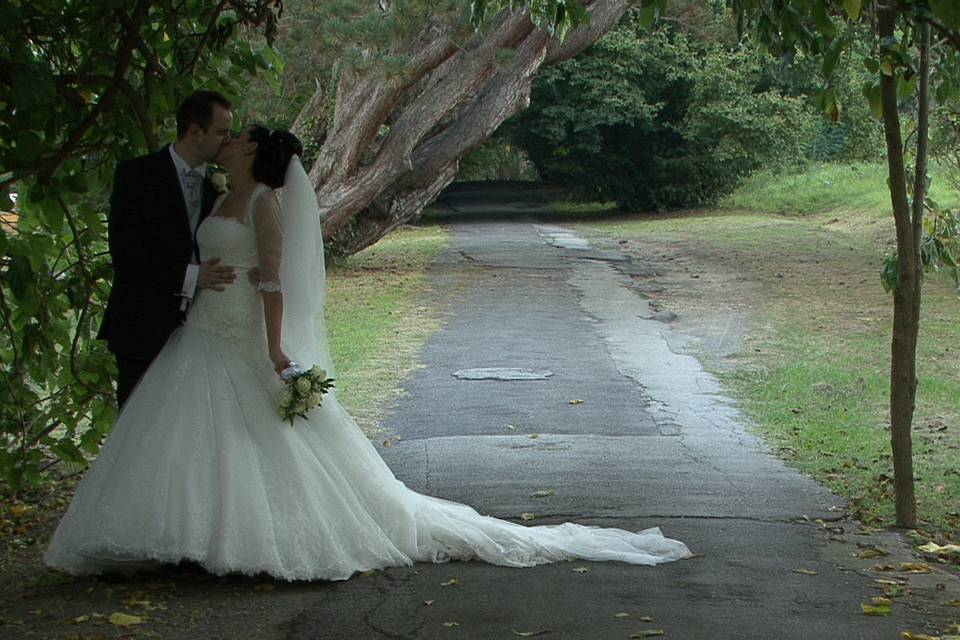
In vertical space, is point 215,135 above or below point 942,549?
above

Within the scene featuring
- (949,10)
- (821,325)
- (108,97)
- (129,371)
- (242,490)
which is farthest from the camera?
(821,325)

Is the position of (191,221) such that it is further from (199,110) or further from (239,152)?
(199,110)

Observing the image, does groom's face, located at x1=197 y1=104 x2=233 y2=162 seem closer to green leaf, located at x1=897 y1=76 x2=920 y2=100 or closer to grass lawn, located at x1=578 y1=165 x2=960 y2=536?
green leaf, located at x1=897 y1=76 x2=920 y2=100

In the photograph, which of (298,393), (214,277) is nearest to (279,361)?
(298,393)

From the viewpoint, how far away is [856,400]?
42.3 feet

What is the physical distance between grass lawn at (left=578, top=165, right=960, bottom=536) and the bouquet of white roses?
12.3 ft

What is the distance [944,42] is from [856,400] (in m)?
5.89

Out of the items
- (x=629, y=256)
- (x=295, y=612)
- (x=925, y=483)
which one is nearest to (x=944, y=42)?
(x=925, y=483)

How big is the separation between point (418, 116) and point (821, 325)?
29.7 ft

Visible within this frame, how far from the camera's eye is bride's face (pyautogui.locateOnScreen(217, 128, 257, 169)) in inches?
262

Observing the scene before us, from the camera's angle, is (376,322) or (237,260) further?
(376,322)

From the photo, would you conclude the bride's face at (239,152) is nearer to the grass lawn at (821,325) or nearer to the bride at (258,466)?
the bride at (258,466)

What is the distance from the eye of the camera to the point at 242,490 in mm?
6258

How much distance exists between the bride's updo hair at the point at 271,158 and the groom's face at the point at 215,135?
134mm
